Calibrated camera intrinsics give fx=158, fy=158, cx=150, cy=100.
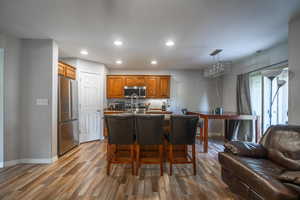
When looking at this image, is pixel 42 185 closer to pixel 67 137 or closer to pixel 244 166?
pixel 67 137

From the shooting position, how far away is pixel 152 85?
5746mm

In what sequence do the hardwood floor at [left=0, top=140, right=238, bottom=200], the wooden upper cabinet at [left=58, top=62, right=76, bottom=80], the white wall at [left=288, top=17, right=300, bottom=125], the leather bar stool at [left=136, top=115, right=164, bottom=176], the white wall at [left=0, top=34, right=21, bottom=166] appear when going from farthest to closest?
the wooden upper cabinet at [left=58, top=62, right=76, bottom=80], the white wall at [left=0, top=34, right=21, bottom=166], the leather bar stool at [left=136, top=115, right=164, bottom=176], the white wall at [left=288, top=17, right=300, bottom=125], the hardwood floor at [left=0, top=140, right=238, bottom=200]

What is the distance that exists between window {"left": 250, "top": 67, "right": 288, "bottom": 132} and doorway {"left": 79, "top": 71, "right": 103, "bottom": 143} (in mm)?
4493

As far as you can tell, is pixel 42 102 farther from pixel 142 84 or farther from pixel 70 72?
pixel 142 84

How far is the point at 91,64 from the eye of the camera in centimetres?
496

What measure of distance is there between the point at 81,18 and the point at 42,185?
2.56 metres

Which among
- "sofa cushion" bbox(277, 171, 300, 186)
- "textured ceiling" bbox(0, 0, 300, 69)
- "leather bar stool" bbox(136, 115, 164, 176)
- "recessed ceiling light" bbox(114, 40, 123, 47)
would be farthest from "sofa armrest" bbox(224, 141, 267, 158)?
"recessed ceiling light" bbox(114, 40, 123, 47)

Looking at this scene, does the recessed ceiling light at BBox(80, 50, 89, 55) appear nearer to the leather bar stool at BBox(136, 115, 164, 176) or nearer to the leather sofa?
the leather bar stool at BBox(136, 115, 164, 176)

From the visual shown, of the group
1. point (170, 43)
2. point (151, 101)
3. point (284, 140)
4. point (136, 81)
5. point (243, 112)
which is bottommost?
point (284, 140)

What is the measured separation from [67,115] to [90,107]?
1169mm

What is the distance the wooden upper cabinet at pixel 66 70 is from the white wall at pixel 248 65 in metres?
4.82

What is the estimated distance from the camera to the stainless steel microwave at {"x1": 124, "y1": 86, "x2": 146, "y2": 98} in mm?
5613

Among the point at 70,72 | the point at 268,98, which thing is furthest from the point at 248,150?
the point at 70,72

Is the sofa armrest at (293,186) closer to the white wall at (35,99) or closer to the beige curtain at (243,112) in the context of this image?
the beige curtain at (243,112)
